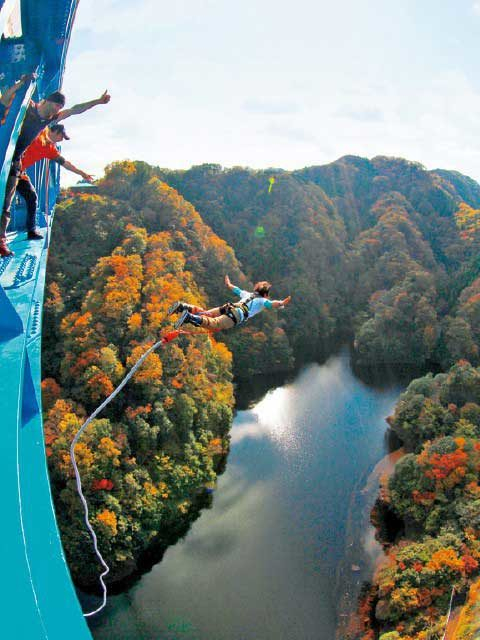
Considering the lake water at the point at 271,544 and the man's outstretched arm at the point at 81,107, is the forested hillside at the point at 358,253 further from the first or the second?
the man's outstretched arm at the point at 81,107

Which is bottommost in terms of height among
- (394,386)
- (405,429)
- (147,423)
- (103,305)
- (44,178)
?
(394,386)

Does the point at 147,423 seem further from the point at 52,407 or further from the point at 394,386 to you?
the point at 394,386

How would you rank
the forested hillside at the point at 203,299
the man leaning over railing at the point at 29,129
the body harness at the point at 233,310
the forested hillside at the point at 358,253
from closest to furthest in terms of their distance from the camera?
the man leaning over railing at the point at 29,129 < the body harness at the point at 233,310 < the forested hillside at the point at 203,299 < the forested hillside at the point at 358,253

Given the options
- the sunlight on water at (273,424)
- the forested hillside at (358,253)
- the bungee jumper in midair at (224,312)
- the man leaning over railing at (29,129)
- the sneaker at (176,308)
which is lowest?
the sunlight on water at (273,424)

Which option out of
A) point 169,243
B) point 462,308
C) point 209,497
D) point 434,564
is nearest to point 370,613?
point 434,564

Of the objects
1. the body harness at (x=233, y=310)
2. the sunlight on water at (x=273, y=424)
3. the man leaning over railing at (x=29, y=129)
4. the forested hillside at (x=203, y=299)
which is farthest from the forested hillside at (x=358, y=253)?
the man leaning over railing at (x=29, y=129)

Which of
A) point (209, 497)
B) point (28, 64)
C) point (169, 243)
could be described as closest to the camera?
point (28, 64)

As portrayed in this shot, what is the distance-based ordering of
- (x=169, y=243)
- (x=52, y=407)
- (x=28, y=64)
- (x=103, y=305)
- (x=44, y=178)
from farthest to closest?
(x=169, y=243)
(x=103, y=305)
(x=52, y=407)
(x=44, y=178)
(x=28, y=64)

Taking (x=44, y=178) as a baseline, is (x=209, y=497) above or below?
below
